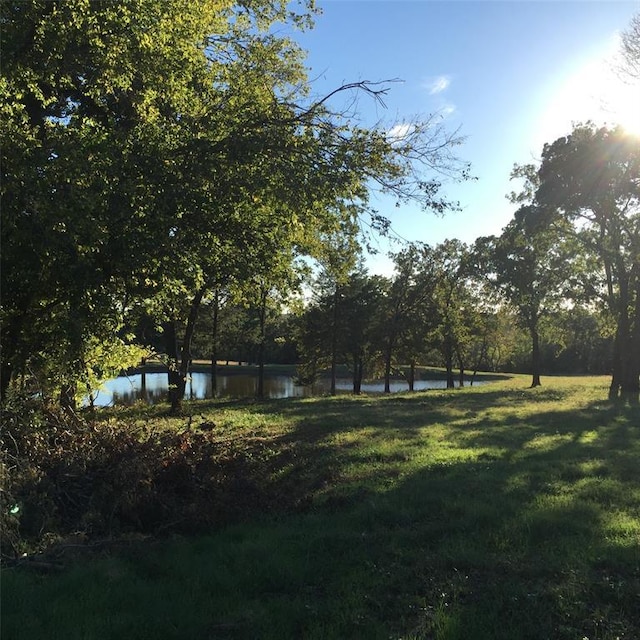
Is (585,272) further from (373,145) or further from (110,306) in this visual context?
(110,306)

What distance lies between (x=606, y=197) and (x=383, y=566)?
19.7 meters

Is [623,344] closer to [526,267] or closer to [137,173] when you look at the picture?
[526,267]

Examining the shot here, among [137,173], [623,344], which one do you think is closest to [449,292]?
[623,344]

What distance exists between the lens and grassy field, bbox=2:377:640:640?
152 inches

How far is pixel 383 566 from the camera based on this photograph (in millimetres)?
4793

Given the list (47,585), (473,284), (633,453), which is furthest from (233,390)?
(47,585)

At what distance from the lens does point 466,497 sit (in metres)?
6.62

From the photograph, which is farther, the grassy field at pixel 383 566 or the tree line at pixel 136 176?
the tree line at pixel 136 176

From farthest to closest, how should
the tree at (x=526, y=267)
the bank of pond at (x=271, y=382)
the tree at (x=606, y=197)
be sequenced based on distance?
1. the bank of pond at (x=271, y=382)
2. the tree at (x=526, y=267)
3. the tree at (x=606, y=197)

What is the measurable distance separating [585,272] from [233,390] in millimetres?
28816

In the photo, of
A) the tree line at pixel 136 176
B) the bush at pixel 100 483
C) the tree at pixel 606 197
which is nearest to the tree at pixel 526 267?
the tree at pixel 606 197

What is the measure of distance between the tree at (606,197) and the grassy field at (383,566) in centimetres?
1459

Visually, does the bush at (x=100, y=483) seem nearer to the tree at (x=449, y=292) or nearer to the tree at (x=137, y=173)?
the tree at (x=137, y=173)

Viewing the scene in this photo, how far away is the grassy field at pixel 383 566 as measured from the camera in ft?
12.7
